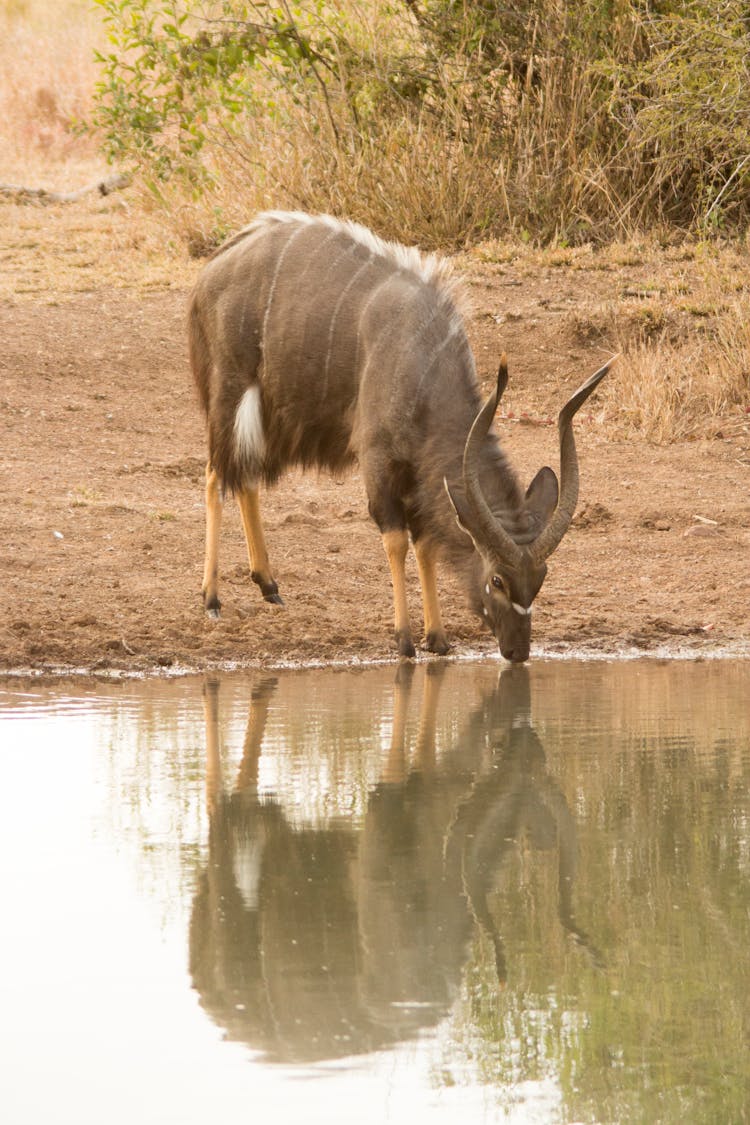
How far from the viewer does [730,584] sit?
8.01 meters

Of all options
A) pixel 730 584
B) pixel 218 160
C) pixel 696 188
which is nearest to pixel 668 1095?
pixel 730 584

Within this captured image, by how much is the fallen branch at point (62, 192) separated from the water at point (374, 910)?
11.8 meters

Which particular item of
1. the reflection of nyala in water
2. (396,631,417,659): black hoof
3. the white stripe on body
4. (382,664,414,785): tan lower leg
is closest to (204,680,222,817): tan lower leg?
the reflection of nyala in water

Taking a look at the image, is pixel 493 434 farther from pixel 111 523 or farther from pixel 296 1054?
pixel 296 1054

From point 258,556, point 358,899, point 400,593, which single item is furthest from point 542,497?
point 358,899

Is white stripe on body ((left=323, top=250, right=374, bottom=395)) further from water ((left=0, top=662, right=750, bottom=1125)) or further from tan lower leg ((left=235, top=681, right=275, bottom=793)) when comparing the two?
water ((left=0, top=662, right=750, bottom=1125))

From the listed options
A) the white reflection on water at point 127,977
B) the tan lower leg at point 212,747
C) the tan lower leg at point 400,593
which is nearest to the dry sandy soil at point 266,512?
the tan lower leg at point 400,593

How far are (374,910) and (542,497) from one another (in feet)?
10.4

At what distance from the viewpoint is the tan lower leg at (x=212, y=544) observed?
24.3 ft

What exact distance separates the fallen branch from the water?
1180cm

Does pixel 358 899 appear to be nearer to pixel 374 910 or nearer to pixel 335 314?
pixel 374 910

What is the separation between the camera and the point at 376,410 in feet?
22.5

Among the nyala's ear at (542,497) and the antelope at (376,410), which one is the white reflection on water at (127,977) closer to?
the antelope at (376,410)

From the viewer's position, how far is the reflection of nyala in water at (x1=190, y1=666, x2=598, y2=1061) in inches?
122
